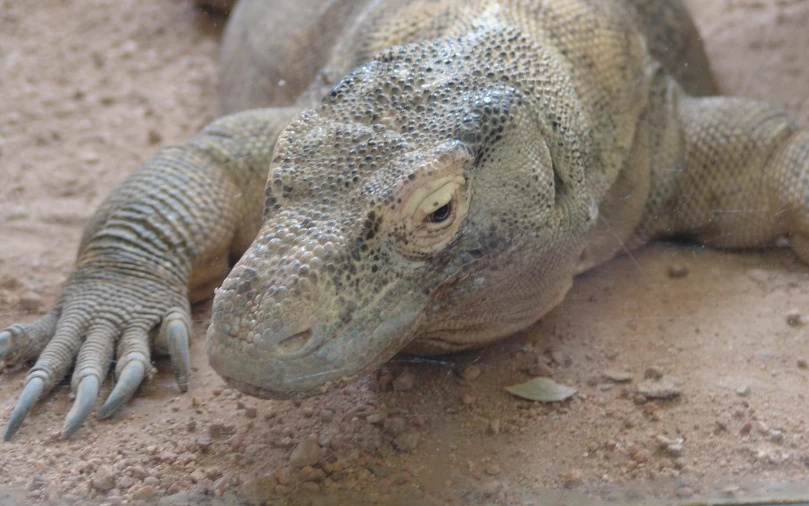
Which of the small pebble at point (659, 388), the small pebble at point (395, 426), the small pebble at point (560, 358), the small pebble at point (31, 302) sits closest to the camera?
the small pebble at point (395, 426)

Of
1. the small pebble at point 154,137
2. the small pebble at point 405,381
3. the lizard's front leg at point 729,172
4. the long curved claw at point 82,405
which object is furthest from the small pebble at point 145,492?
the small pebble at point 154,137

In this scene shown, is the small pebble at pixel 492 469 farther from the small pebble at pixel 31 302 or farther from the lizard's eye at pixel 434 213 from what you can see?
the small pebble at pixel 31 302

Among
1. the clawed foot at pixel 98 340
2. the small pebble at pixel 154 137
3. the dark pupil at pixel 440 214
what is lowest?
the clawed foot at pixel 98 340

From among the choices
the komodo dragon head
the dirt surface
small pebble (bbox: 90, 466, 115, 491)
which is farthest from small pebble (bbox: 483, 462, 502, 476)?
small pebble (bbox: 90, 466, 115, 491)

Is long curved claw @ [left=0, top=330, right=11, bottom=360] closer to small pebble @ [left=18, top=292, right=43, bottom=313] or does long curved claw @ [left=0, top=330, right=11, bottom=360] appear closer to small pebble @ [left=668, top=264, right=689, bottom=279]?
small pebble @ [left=18, top=292, right=43, bottom=313]

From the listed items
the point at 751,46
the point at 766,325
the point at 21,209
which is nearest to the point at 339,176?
the point at 766,325

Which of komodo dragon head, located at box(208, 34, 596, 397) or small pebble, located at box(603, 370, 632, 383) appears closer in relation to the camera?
komodo dragon head, located at box(208, 34, 596, 397)

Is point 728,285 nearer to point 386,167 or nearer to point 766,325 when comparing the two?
point 766,325
